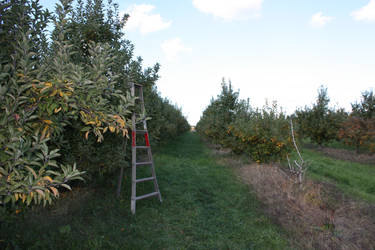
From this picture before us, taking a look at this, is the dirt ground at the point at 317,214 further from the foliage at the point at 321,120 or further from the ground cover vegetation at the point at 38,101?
the foliage at the point at 321,120

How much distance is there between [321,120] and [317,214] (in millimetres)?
17435

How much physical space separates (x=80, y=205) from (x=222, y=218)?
2889 millimetres

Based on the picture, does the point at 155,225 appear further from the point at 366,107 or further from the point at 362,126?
the point at 366,107

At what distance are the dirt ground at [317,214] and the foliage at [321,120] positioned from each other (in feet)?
47.7

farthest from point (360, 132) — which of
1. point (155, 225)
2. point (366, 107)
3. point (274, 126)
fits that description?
point (155, 225)

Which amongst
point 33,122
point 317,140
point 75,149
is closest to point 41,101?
point 33,122

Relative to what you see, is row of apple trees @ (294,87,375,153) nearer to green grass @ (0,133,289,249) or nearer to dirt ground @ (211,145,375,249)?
dirt ground @ (211,145,375,249)

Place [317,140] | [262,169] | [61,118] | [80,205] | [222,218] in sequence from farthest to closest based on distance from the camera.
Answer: [317,140] → [262,169] → [222,218] → [80,205] → [61,118]

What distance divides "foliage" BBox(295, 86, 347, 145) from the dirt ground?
47.7ft

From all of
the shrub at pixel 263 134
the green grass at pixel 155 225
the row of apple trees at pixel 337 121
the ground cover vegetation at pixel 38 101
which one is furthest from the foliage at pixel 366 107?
the ground cover vegetation at pixel 38 101

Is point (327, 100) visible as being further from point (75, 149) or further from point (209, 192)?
point (75, 149)

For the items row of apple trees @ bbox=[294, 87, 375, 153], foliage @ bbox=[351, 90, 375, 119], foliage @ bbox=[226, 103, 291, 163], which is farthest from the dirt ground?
foliage @ bbox=[351, 90, 375, 119]

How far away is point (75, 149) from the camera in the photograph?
174 inches

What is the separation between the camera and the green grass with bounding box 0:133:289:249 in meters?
3.75
